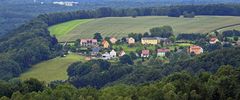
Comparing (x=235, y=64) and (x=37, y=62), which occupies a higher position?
(x=235, y=64)

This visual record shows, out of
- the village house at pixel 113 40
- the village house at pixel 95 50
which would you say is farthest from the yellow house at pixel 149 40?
the village house at pixel 95 50

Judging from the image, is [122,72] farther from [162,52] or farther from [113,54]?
[162,52]

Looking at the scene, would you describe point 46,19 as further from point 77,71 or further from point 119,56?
point 77,71

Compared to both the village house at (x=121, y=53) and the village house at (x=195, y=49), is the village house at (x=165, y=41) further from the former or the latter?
the village house at (x=121, y=53)

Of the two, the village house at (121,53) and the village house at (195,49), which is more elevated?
the village house at (195,49)

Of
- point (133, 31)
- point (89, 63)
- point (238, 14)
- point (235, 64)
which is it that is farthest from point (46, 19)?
point (235, 64)

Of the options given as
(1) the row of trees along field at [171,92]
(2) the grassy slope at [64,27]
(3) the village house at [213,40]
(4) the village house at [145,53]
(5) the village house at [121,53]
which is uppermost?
(1) the row of trees along field at [171,92]

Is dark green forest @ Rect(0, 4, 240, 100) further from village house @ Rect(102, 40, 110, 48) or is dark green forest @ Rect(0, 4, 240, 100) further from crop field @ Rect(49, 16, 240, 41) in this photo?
village house @ Rect(102, 40, 110, 48)
